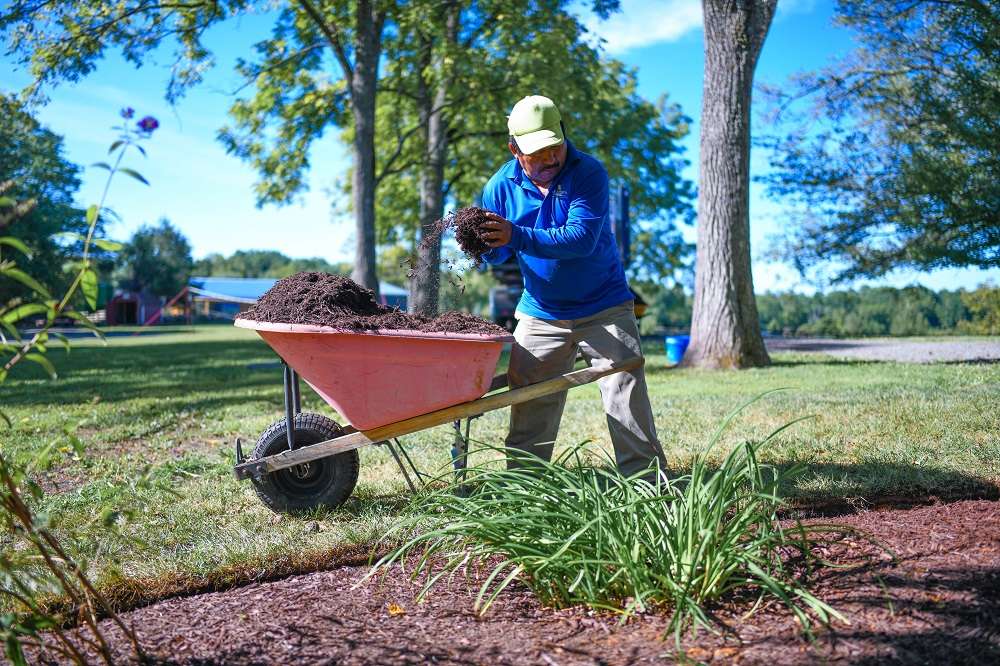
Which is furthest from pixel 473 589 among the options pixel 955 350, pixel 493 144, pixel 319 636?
pixel 493 144

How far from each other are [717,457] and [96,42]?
1190 cm

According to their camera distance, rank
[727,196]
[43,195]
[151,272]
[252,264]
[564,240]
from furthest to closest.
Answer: [252,264] < [151,272] < [43,195] < [727,196] < [564,240]

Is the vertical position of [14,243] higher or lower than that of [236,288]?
lower

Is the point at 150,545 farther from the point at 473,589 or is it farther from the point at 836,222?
the point at 836,222

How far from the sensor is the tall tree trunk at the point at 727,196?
948 centimetres

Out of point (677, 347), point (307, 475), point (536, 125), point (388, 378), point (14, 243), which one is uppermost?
point (536, 125)

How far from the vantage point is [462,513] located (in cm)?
278

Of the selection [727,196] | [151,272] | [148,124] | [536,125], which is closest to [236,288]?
[151,272]

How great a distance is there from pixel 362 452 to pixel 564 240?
2702 millimetres

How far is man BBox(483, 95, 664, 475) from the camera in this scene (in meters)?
3.17

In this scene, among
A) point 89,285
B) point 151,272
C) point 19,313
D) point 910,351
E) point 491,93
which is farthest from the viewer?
point 151,272

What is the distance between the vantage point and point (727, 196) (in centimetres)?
960

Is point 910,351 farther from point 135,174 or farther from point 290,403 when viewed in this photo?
point 135,174

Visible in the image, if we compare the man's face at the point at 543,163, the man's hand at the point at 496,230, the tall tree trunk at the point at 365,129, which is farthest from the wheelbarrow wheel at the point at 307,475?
the tall tree trunk at the point at 365,129
